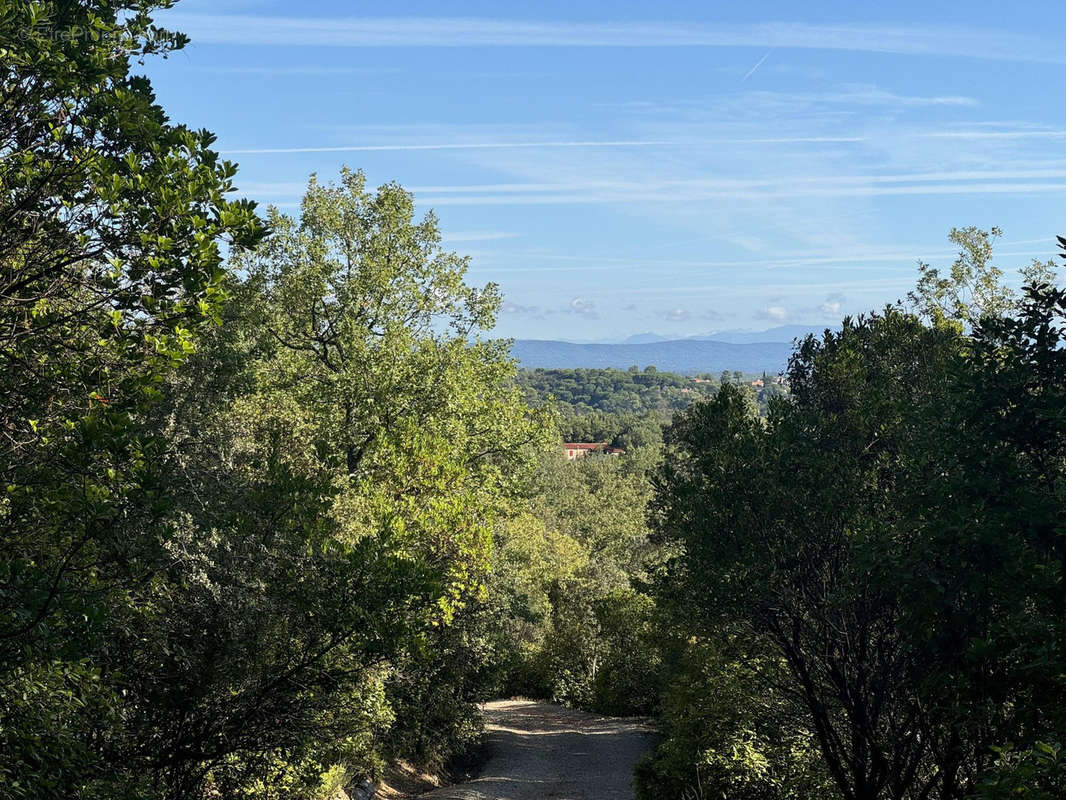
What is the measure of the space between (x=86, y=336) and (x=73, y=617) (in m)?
2.44

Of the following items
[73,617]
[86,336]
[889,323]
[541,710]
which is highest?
[889,323]

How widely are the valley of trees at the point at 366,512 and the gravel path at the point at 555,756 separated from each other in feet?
11.5

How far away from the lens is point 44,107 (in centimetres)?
741

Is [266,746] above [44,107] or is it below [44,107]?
below

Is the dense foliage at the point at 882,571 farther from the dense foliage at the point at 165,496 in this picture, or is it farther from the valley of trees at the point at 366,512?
the dense foliage at the point at 165,496

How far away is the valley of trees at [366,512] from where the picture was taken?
283 inches

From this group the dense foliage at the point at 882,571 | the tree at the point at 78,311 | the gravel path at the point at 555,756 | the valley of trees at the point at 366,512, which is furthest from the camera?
the gravel path at the point at 555,756

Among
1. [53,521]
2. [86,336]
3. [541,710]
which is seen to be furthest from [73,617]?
[541,710]

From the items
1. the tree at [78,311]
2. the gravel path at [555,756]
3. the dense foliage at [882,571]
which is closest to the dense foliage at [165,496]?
the tree at [78,311]

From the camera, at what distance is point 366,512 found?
15578 millimetres

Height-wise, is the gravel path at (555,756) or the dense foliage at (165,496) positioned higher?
the dense foliage at (165,496)

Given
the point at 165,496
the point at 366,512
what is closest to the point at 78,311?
the point at 165,496

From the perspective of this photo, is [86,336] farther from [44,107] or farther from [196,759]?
[196,759]

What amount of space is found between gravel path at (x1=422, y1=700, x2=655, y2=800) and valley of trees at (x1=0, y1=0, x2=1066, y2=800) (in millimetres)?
3505
